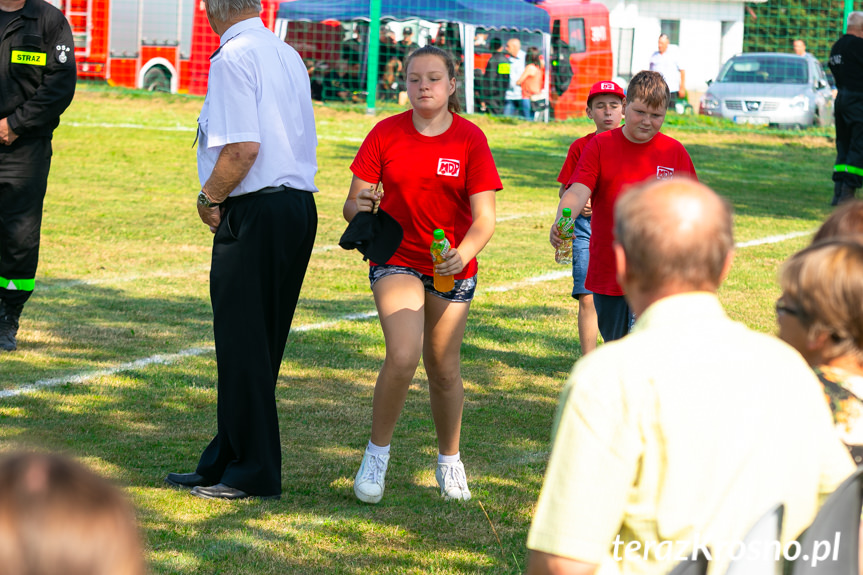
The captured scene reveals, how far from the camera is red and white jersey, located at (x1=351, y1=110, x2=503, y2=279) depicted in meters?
4.67

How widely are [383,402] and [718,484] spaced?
2896mm

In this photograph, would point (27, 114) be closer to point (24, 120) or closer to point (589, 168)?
point (24, 120)

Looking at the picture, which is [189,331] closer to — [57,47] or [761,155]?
[57,47]

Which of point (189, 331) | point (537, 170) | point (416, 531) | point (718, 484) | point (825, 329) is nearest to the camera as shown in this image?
point (718, 484)

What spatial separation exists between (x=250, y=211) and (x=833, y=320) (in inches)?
115

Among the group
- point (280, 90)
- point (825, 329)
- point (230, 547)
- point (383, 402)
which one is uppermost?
point (280, 90)

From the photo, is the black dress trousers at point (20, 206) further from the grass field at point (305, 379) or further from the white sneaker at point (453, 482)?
the white sneaker at point (453, 482)

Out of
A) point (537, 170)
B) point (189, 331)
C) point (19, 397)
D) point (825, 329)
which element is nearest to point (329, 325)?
point (189, 331)

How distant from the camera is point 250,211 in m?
4.62

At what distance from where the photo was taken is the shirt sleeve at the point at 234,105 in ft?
14.7

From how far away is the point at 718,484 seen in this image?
→ 1.92 m

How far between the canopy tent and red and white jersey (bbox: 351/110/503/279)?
18773 millimetres

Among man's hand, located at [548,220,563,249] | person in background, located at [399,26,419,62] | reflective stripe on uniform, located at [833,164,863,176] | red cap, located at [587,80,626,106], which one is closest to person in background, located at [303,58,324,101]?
person in background, located at [399,26,419,62]

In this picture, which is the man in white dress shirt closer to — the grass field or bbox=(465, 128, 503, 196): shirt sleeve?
the grass field
